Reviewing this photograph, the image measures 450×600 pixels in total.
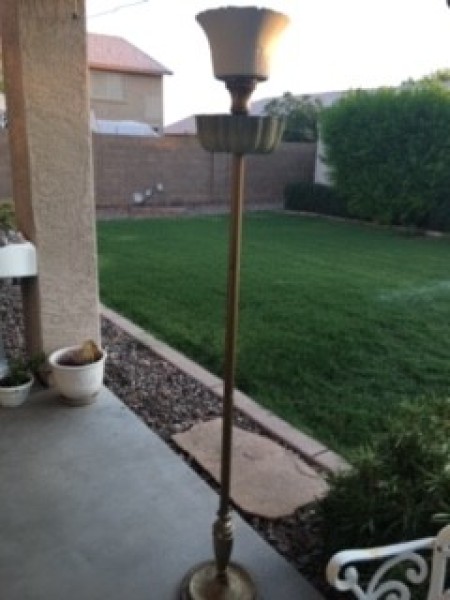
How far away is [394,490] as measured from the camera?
1.72 m

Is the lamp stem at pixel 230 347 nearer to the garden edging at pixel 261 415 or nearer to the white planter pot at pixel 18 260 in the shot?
the garden edging at pixel 261 415

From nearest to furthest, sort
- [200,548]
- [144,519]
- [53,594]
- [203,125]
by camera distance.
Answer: [203,125]
[53,594]
[200,548]
[144,519]

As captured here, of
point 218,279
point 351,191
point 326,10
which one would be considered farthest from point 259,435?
point 351,191

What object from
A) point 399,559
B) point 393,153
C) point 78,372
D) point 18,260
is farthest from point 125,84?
point 399,559

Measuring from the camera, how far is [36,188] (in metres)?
2.90

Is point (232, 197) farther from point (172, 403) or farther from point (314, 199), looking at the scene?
point (314, 199)

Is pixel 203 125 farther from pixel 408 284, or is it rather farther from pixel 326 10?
pixel 408 284

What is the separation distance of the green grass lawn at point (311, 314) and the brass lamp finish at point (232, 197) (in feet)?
3.66

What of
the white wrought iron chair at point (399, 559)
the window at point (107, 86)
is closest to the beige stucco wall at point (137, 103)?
the window at point (107, 86)

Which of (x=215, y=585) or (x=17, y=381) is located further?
(x=17, y=381)

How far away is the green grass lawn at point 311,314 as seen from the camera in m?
3.28

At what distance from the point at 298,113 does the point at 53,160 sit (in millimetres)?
15358

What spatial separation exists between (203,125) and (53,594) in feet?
5.23

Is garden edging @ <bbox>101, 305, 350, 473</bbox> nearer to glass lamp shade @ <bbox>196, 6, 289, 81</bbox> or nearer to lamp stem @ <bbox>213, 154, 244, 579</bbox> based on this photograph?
lamp stem @ <bbox>213, 154, 244, 579</bbox>
